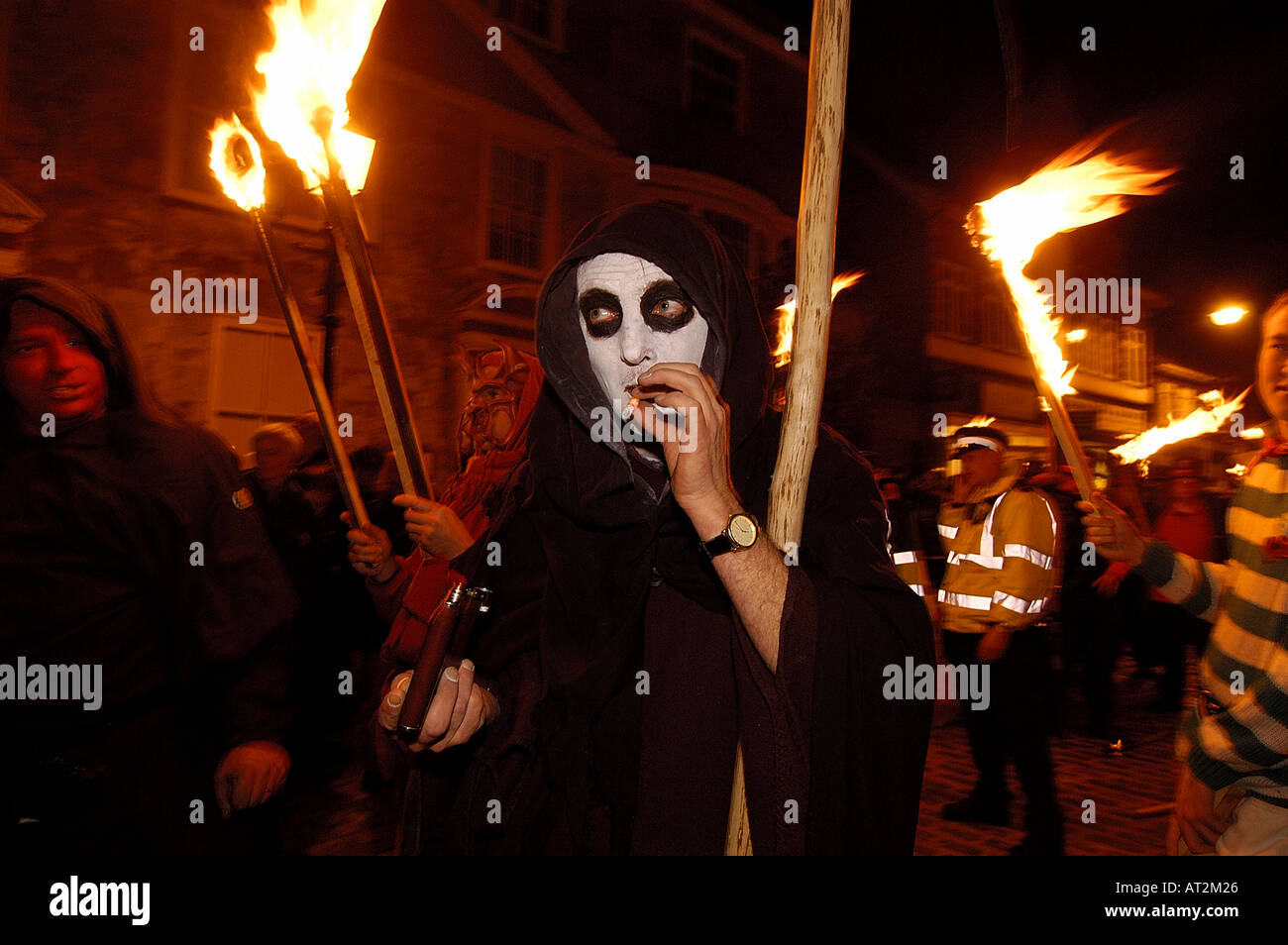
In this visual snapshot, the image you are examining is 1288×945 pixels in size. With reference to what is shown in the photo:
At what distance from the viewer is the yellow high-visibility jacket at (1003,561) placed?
4.58m

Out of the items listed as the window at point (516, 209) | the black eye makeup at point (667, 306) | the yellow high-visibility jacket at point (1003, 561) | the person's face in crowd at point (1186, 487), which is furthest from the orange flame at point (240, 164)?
the window at point (516, 209)

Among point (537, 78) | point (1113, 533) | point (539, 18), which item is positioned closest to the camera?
point (1113, 533)

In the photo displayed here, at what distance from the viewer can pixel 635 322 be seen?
186cm

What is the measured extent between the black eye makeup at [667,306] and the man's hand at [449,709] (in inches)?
34.0

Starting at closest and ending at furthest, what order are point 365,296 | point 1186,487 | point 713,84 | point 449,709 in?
point 449,709, point 365,296, point 1186,487, point 713,84

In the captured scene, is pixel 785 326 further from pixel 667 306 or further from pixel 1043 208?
pixel 667 306

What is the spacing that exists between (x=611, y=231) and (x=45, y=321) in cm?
181

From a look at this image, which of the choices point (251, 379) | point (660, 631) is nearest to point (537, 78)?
point (251, 379)

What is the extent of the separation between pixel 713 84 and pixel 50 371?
44.6ft

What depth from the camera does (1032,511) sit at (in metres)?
4.65

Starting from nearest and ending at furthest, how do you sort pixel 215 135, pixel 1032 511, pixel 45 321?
pixel 45 321 → pixel 215 135 → pixel 1032 511
